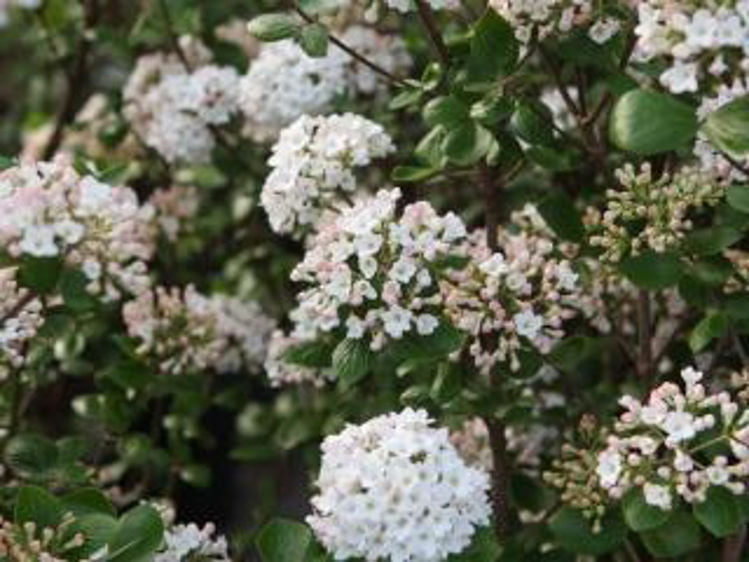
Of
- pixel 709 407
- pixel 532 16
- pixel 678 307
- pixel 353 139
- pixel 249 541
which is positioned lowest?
pixel 249 541

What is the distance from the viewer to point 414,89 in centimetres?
266

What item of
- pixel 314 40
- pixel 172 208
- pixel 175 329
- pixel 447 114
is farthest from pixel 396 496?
pixel 172 208

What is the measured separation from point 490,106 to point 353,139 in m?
0.27

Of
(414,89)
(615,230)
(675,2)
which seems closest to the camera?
(675,2)

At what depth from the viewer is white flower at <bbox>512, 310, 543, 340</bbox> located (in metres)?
2.43

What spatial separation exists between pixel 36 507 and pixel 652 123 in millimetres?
1144

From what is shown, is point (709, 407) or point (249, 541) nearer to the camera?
point (709, 407)

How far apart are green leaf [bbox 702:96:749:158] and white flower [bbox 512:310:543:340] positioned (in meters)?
0.45

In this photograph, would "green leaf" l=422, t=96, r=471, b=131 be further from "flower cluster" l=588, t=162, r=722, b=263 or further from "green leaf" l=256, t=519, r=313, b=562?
"green leaf" l=256, t=519, r=313, b=562

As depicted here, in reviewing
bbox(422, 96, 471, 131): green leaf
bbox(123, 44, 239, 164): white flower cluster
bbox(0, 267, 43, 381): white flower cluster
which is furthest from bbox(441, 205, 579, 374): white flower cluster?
bbox(123, 44, 239, 164): white flower cluster

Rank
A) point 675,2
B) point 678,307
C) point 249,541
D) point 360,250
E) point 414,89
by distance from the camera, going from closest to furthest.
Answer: point 675,2
point 360,250
point 414,89
point 678,307
point 249,541

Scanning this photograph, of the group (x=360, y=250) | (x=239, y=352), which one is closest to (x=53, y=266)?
(x=360, y=250)

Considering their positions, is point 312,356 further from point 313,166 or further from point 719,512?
point 719,512

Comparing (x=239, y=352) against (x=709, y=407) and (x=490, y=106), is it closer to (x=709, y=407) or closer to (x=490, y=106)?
(x=490, y=106)
